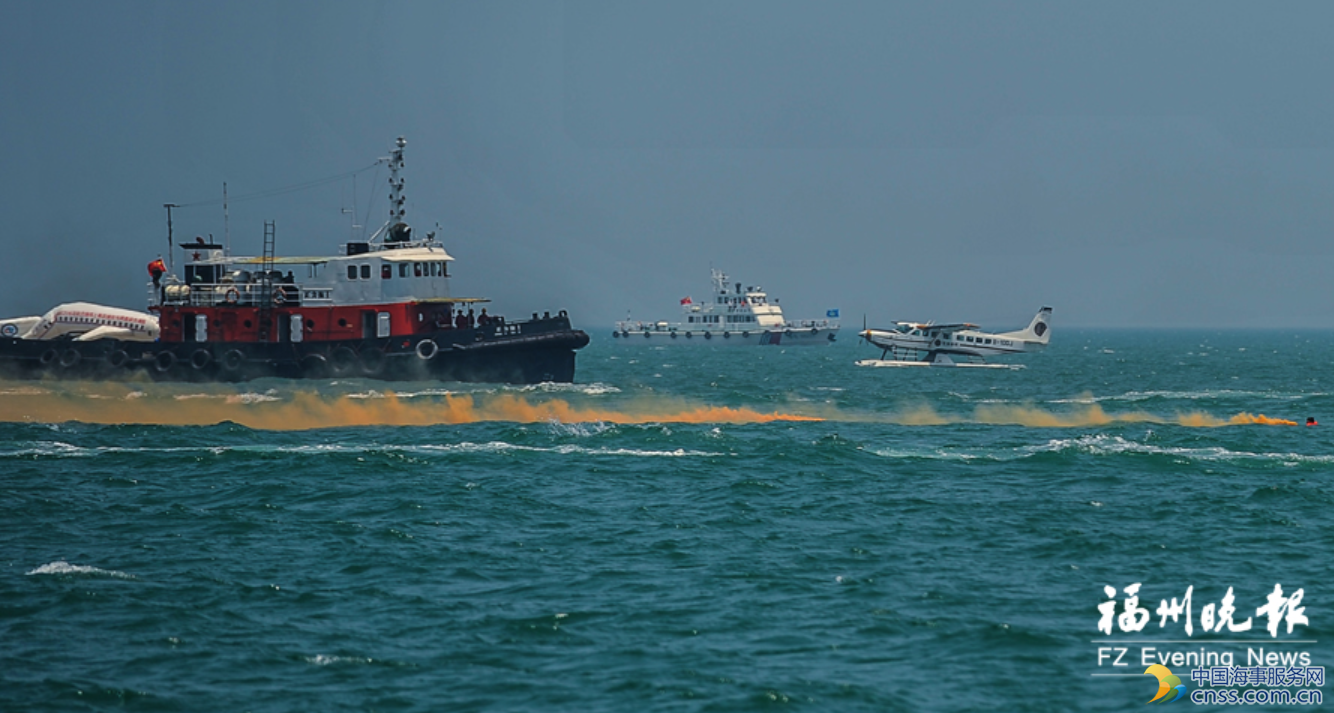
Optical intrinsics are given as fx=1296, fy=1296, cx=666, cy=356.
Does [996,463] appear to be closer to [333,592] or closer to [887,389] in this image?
[333,592]

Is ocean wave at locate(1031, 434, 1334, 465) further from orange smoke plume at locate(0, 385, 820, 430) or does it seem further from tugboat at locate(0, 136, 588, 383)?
tugboat at locate(0, 136, 588, 383)

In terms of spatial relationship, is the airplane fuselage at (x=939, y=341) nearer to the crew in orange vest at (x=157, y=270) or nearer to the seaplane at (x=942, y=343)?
the seaplane at (x=942, y=343)

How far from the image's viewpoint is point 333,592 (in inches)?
969

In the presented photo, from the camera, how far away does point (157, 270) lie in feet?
250

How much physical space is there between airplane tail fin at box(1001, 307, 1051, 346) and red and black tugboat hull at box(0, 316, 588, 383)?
65582mm

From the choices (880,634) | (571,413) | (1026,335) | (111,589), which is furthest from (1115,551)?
(1026,335)

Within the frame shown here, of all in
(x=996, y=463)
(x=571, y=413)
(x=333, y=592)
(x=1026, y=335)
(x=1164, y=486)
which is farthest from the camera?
(x=1026, y=335)

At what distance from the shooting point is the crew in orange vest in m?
76.1

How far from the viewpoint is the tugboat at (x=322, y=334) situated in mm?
71250

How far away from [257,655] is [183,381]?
5529 cm

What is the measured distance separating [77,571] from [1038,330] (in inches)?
4400

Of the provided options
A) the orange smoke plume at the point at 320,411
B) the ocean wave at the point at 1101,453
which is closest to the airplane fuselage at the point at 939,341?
the orange smoke plume at the point at 320,411

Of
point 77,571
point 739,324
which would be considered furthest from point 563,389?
point 739,324

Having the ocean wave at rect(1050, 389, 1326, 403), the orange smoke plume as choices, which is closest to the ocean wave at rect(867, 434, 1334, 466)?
the orange smoke plume
